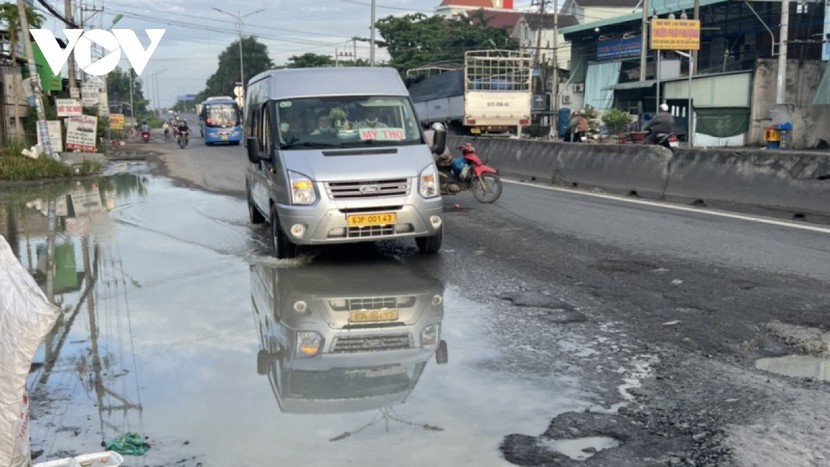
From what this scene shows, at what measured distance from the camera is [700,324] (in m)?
6.49

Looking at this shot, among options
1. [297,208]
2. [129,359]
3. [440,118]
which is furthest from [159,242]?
[440,118]

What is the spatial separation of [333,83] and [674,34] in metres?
31.4

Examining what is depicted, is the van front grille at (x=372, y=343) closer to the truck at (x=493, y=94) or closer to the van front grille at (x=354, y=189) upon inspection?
the van front grille at (x=354, y=189)

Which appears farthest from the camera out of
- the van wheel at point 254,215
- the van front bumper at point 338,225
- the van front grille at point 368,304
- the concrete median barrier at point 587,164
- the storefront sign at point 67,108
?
the storefront sign at point 67,108

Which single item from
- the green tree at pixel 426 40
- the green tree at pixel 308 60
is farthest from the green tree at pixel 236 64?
the green tree at pixel 426 40

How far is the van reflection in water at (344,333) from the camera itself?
17.0 feet

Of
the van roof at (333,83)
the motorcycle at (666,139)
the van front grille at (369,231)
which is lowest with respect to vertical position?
the van front grille at (369,231)

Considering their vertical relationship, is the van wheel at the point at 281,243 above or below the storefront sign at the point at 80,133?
below

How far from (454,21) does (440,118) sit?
38472 millimetres

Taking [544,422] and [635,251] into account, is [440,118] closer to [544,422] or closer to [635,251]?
[635,251]

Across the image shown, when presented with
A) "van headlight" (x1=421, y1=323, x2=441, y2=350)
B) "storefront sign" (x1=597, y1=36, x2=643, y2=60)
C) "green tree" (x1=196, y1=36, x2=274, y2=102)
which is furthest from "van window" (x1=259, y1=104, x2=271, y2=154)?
"green tree" (x1=196, y1=36, x2=274, y2=102)

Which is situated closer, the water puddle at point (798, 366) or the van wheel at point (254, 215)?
the water puddle at point (798, 366)

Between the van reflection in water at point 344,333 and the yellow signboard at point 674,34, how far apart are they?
32366mm

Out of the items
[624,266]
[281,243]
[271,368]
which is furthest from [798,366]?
[281,243]
